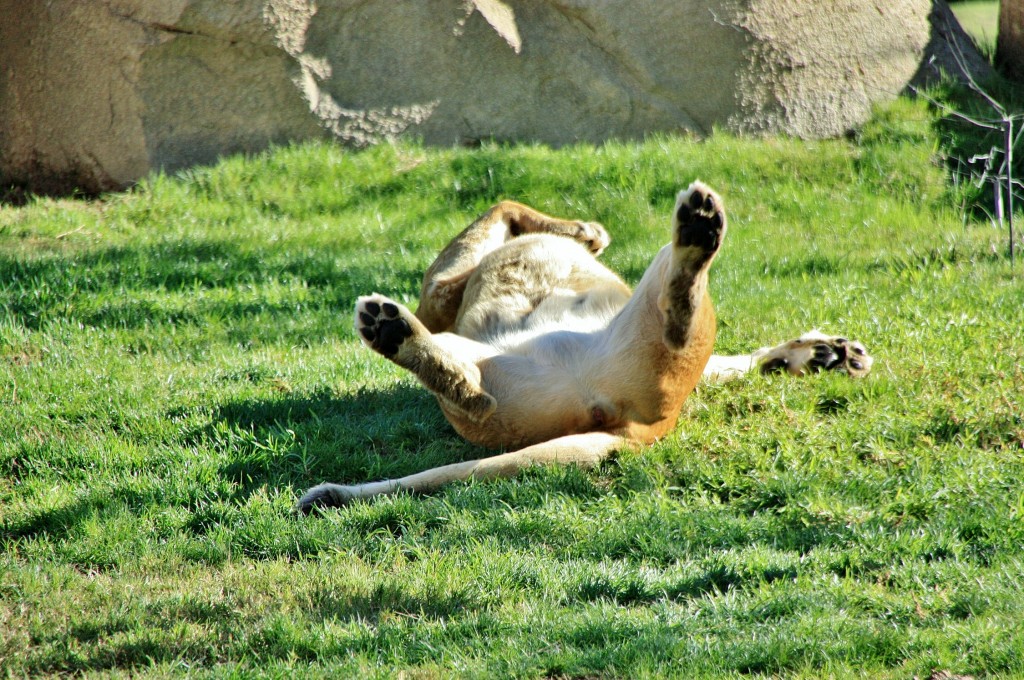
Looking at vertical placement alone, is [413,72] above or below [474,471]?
above

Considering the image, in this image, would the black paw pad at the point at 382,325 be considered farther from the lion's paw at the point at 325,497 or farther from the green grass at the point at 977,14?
the green grass at the point at 977,14

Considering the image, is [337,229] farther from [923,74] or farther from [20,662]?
[923,74]

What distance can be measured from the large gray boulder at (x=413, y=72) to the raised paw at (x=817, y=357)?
474 cm

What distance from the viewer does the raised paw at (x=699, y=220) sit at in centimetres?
401

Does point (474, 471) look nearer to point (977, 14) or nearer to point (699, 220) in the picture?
point (699, 220)

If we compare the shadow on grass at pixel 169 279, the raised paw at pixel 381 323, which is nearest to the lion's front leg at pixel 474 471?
the raised paw at pixel 381 323

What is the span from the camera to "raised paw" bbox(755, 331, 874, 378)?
17.8ft

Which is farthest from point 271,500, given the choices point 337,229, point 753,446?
point 337,229

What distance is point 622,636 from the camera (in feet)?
10.8

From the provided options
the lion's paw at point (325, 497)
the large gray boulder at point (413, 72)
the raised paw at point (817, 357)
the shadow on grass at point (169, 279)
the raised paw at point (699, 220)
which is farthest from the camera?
the large gray boulder at point (413, 72)

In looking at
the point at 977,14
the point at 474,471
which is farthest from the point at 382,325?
the point at 977,14

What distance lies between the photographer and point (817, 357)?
5.46 meters

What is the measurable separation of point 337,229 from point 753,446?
462 centimetres

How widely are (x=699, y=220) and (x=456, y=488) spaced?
1490mm
